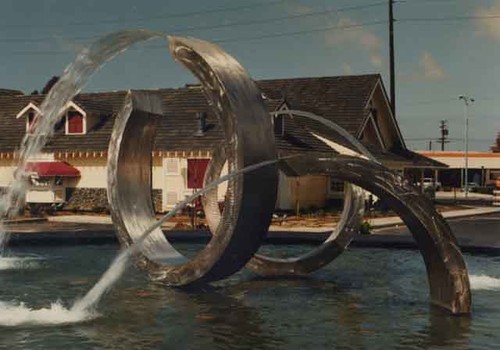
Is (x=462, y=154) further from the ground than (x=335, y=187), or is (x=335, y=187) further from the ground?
(x=462, y=154)

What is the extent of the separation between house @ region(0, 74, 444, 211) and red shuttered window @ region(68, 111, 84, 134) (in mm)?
51

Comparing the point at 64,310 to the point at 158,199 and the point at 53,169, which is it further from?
the point at 53,169

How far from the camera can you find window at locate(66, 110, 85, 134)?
41.8 m

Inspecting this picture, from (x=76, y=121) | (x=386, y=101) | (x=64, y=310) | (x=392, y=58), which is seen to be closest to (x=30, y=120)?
(x=76, y=121)

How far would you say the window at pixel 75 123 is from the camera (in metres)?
41.8

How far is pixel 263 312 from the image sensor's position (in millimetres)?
11797

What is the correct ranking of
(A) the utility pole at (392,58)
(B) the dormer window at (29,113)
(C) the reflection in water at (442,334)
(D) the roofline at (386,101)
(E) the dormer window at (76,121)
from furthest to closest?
(A) the utility pole at (392,58) → (D) the roofline at (386,101) → (B) the dormer window at (29,113) → (E) the dormer window at (76,121) → (C) the reflection in water at (442,334)

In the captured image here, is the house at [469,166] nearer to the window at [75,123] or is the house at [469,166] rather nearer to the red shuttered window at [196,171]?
the window at [75,123]

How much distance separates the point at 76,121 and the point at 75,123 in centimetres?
13

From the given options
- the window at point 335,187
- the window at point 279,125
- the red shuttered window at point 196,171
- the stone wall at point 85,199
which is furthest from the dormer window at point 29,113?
the window at point 335,187

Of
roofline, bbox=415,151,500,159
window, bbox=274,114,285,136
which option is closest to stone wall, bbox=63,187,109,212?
window, bbox=274,114,285,136

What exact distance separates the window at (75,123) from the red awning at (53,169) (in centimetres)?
211

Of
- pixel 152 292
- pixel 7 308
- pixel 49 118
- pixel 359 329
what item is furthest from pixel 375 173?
pixel 49 118

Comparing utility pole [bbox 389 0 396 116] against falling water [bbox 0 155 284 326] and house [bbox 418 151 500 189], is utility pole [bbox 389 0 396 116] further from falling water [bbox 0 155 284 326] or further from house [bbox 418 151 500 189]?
falling water [bbox 0 155 284 326]
